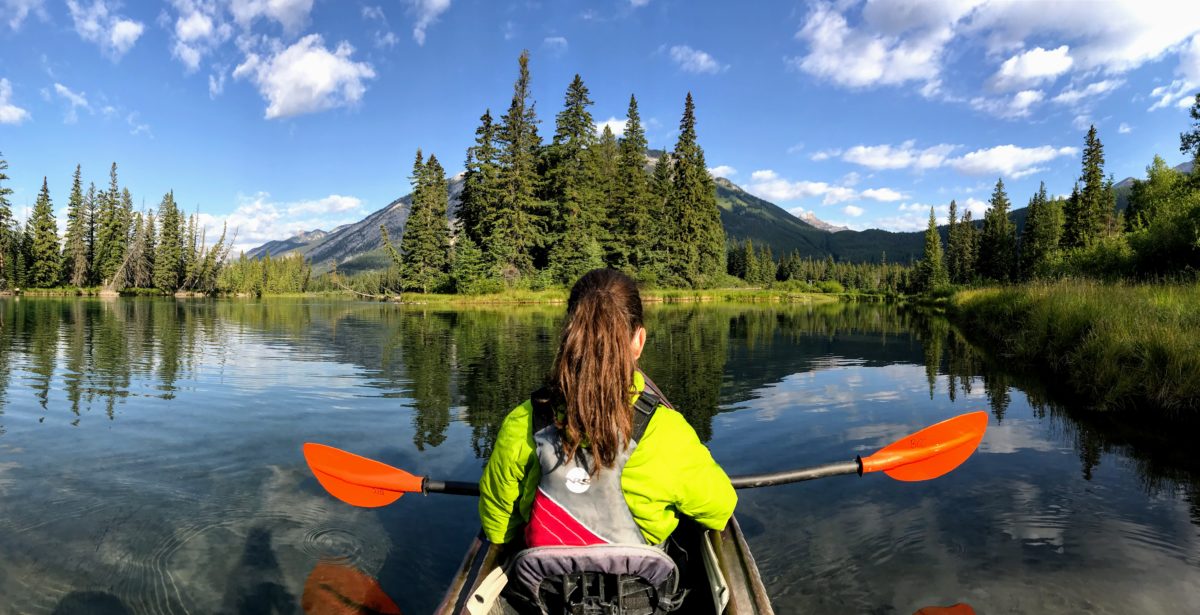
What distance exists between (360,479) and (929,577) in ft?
15.0

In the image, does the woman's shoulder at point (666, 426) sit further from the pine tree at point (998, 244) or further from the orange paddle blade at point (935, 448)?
the pine tree at point (998, 244)

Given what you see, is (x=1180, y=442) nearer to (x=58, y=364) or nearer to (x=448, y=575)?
(x=448, y=575)

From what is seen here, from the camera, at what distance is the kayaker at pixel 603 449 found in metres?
2.47

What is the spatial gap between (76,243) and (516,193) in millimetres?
61821

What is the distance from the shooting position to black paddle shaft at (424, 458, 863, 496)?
3.92 meters

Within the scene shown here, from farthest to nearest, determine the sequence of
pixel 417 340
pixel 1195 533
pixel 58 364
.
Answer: pixel 417 340
pixel 58 364
pixel 1195 533

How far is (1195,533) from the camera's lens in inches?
202

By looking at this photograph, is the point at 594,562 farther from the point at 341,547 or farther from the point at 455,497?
the point at 455,497

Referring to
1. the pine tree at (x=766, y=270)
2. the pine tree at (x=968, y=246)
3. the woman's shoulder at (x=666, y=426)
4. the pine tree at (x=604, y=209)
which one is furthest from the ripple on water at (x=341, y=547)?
the pine tree at (x=766, y=270)

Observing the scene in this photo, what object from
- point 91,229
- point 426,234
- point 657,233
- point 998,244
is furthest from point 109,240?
point 998,244

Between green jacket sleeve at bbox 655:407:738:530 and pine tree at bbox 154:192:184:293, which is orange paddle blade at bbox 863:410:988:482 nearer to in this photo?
green jacket sleeve at bbox 655:407:738:530

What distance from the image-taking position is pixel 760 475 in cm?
394

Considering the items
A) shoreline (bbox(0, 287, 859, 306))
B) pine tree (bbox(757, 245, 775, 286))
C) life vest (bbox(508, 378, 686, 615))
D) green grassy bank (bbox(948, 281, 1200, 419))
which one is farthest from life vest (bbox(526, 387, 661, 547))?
pine tree (bbox(757, 245, 775, 286))

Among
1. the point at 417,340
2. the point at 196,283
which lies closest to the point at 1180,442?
the point at 417,340
